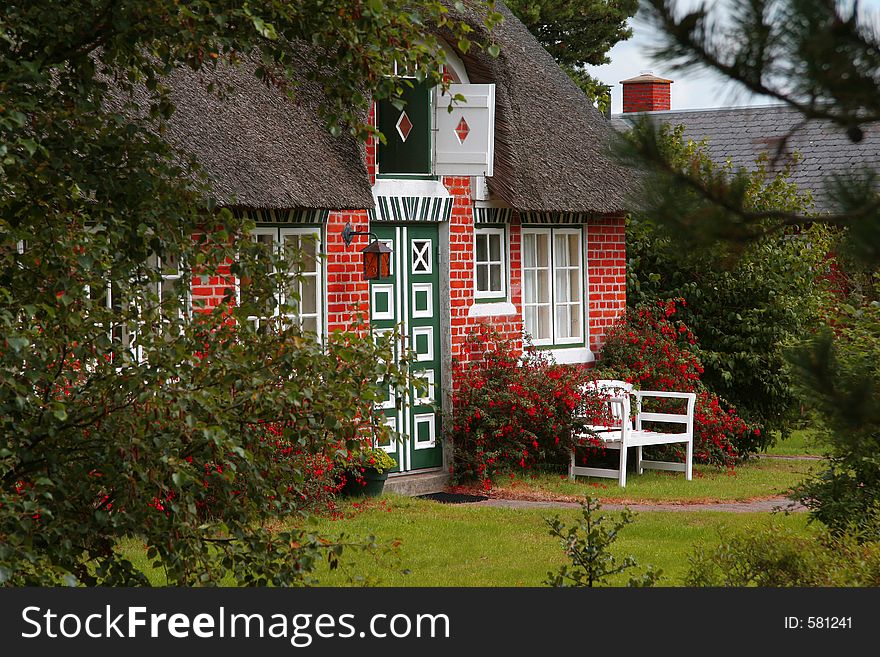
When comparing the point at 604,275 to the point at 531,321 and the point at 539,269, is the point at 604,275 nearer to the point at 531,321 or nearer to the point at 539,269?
the point at 539,269

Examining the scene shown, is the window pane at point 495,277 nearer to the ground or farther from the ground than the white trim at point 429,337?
farther from the ground

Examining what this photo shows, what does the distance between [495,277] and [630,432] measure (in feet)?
6.84

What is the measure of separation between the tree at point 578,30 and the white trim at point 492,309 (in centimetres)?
1060

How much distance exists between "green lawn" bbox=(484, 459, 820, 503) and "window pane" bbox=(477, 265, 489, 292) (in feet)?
6.46

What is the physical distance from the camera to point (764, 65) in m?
2.85

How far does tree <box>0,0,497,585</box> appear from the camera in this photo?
4.25m

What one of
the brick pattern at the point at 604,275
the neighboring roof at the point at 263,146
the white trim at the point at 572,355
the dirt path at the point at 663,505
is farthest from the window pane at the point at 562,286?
the neighboring roof at the point at 263,146

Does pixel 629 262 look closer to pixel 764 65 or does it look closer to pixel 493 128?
pixel 493 128

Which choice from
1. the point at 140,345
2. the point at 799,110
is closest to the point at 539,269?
the point at 140,345

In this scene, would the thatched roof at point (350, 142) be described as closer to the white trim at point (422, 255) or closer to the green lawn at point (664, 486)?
the white trim at point (422, 255)

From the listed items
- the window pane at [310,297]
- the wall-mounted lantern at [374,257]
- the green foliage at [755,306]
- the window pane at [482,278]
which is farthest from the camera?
the green foliage at [755,306]

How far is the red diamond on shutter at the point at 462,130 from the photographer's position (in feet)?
39.1

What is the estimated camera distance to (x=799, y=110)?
2873 mm

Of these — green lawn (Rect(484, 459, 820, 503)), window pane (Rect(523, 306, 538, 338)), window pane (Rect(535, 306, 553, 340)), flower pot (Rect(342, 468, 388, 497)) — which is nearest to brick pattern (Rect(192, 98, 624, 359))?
window pane (Rect(523, 306, 538, 338))
